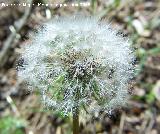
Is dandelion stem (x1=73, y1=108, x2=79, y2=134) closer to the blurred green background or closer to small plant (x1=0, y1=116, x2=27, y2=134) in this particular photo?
the blurred green background

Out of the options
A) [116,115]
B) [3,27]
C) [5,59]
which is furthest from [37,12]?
[116,115]

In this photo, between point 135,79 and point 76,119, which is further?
point 135,79

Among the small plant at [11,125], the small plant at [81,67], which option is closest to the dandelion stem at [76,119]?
the small plant at [81,67]

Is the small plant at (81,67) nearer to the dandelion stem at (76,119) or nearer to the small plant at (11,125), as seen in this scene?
the dandelion stem at (76,119)

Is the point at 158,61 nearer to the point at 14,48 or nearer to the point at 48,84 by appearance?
the point at 14,48

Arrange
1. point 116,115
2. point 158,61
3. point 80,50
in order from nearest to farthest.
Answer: point 80,50 → point 116,115 → point 158,61

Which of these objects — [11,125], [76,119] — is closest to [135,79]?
[11,125]

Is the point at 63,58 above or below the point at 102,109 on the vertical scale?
above

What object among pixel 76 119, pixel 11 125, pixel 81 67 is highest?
pixel 81 67

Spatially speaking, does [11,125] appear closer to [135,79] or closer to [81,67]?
[135,79]
